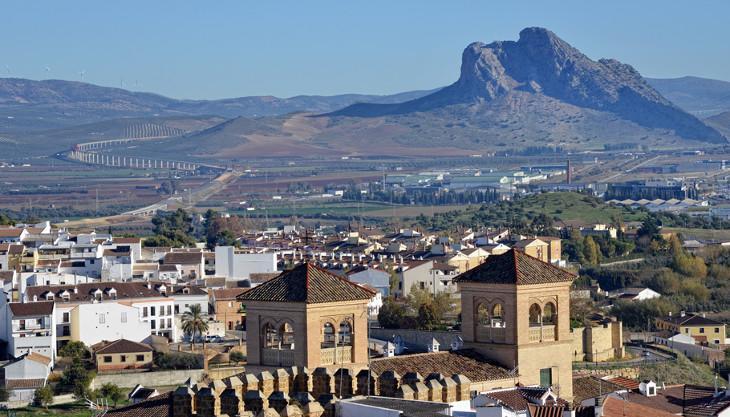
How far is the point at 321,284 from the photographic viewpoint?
869 inches

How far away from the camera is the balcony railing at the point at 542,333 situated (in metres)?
23.1

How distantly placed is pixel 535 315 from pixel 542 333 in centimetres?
75

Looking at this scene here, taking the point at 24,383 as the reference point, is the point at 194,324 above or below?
above

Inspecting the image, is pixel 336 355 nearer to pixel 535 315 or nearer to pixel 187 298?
pixel 535 315

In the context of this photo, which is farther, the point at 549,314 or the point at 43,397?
the point at 43,397

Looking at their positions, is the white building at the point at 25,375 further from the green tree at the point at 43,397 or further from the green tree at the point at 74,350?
the green tree at the point at 74,350

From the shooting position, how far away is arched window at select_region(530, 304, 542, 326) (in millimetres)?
23317

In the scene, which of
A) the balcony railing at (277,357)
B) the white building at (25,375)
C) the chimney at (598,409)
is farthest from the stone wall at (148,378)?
the chimney at (598,409)

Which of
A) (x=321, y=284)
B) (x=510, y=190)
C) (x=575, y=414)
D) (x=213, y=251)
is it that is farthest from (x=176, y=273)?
(x=510, y=190)

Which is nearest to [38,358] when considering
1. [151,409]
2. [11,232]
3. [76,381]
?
[76,381]

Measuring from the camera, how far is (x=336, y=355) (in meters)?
21.6

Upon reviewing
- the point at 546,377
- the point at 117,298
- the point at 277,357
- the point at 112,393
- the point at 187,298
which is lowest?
the point at 112,393

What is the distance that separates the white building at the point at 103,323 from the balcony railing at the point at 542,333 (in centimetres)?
2772

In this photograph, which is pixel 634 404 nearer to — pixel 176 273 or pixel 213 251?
pixel 176 273
